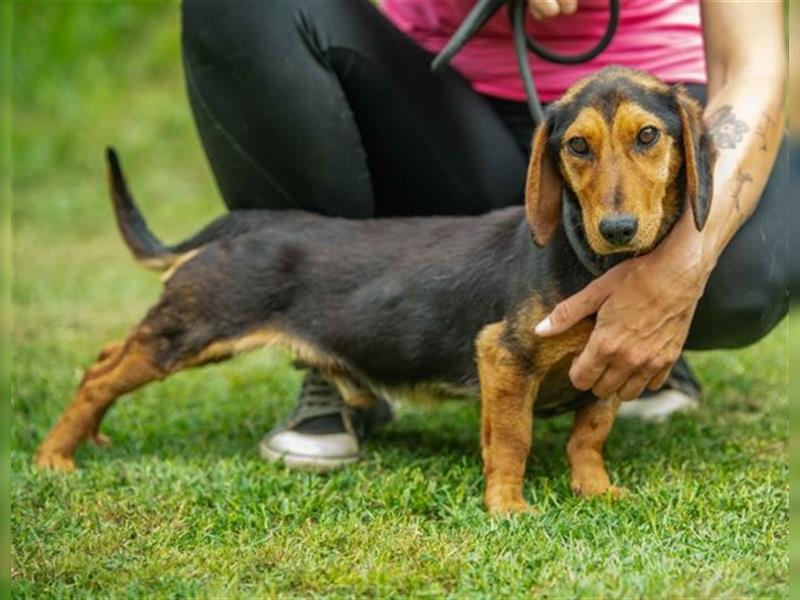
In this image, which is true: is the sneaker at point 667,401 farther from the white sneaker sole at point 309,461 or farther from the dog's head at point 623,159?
the dog's head at point 623,159

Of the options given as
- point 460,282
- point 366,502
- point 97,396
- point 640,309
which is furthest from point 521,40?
point 97,396

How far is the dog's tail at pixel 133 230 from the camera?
4.15m

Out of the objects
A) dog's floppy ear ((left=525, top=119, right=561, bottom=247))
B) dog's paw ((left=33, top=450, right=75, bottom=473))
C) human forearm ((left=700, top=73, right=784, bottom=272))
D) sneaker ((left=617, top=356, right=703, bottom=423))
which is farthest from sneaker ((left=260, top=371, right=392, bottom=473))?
human forearm ((left=700, top=73, right=784, bottom=272))

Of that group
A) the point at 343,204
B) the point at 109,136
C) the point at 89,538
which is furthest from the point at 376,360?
the point at 109,136

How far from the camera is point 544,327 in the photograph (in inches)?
127

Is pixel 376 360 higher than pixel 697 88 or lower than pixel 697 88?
lower

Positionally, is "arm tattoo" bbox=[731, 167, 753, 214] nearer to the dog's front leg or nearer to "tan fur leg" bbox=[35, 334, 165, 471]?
the dog's front leg

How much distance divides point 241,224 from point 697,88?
1428mm

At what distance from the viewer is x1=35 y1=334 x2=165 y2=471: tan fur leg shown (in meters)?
3.91

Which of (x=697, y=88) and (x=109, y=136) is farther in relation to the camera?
(x=109, y=136)

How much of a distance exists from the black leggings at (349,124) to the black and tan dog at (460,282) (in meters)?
0.18

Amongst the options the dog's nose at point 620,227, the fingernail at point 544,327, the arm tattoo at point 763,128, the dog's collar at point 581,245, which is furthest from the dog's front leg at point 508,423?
the arm tattoo at point 763,128

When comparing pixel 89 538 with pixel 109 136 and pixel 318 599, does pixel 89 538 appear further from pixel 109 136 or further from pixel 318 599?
pixel 109 136

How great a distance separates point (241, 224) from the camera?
4.02 m
